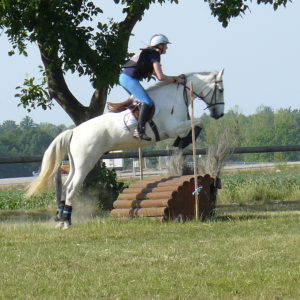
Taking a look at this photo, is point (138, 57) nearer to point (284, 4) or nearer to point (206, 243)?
point (206, 243)

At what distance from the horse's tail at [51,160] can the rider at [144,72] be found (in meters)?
1.13

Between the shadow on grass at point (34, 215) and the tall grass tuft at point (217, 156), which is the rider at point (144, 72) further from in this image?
the shadow on grass at point (34, 215)

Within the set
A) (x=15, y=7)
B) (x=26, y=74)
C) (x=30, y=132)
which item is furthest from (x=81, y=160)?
(x=30, y=132)

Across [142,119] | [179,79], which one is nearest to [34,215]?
[142,119]

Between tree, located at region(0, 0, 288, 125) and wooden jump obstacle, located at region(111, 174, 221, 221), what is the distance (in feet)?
13.1

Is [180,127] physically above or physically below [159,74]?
below

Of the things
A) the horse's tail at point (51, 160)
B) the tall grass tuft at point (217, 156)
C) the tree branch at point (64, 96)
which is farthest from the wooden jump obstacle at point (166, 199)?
the tree branch at point (64, 96)

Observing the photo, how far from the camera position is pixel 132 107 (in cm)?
1094

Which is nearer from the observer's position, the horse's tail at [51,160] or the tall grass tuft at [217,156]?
the horse's tail at [51,160]

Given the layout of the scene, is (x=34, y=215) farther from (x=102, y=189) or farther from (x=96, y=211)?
(x=102, y=189)

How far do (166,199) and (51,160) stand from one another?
203 cm

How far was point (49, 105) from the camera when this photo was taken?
16812mm

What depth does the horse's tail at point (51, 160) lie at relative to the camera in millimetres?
10977

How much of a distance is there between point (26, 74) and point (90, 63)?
2685mm
